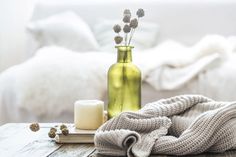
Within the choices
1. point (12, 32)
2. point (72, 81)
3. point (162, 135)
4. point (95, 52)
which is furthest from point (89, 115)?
point (12, 32)

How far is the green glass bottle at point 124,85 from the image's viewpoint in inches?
65.9

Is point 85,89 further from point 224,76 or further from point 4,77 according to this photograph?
point 224,76

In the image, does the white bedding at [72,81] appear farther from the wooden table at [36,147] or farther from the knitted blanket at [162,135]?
the knitted blanket at [162,135]

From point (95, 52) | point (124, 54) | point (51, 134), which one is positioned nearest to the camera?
point (51, 134)

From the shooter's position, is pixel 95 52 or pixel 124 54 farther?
pixel 95 52

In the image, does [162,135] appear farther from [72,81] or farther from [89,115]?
[72,81]

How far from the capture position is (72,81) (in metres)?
2.77

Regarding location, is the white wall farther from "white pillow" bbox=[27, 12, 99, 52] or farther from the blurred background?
"white pillow" bbox=[27, 12, 99, 52]

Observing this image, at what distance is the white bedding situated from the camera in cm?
273

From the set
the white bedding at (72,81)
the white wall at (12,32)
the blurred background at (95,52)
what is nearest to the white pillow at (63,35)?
the blurred background at (95,52)

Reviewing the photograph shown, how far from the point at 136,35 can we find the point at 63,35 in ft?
1.61

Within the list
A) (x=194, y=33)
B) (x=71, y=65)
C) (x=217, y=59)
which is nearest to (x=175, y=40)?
(x=194, y=33)

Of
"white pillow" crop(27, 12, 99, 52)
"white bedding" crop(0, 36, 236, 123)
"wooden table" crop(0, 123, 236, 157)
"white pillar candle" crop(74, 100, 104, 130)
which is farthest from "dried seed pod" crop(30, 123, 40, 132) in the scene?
"white pillow" crop(27, 12, 99, 52)

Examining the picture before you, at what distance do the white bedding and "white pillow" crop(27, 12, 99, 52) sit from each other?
73 centimetres
